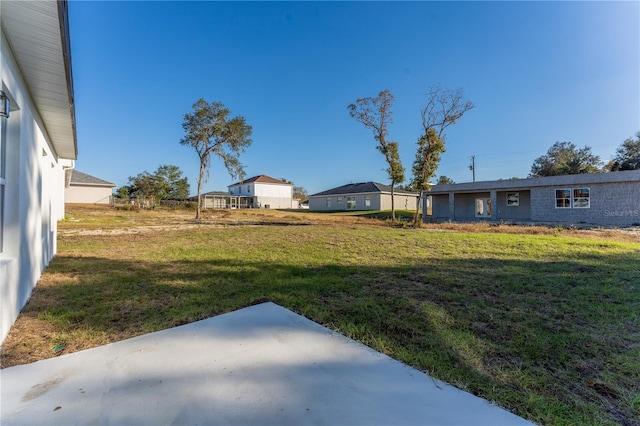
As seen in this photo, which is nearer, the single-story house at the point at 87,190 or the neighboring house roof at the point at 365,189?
the single-story house at the point at 87,190

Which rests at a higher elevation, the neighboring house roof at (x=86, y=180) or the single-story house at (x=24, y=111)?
the neighboring house roof at (x=86, y=180)

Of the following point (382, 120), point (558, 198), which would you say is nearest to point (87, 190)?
point (382, 120)

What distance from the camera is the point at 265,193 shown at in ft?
165

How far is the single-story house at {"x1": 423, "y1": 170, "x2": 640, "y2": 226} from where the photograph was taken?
16047 mm

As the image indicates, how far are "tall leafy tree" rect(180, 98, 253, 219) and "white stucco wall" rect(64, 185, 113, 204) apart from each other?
59.9 ft

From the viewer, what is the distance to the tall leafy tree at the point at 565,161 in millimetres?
34844

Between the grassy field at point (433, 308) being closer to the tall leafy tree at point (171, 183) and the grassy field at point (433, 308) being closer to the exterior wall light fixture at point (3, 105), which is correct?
the exterior wall light fixture at point (3, 105)

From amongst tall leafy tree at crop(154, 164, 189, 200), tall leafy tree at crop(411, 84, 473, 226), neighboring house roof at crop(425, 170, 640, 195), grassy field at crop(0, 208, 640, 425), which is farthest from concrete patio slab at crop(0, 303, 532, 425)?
tall leafy tree at crop(154, 164, 189, 200)

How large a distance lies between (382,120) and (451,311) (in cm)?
1804

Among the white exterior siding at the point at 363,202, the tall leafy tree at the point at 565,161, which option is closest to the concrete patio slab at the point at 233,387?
the white exterior siding at the point at 363,202

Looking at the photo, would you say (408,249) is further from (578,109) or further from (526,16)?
(578,109)

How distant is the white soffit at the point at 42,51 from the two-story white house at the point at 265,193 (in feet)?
149

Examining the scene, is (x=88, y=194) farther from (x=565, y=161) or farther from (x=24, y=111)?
(x=565, y=161)

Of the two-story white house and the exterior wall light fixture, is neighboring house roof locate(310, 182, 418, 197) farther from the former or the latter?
the exterior wall light fixture
